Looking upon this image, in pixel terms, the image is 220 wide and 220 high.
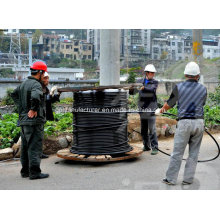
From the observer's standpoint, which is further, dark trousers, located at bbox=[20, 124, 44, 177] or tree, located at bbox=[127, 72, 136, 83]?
tree, located at bbox=[127, 72, 136, 83]

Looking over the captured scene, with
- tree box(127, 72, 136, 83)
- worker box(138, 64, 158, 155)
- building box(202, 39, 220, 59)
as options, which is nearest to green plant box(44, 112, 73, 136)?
worker box(138, 64, 158, 155)

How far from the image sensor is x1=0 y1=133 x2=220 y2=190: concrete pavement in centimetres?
549

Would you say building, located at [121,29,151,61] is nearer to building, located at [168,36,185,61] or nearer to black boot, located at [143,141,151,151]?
building, located at [168,36,185,61]

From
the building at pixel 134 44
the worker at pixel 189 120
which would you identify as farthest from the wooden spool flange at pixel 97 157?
the building at pixel 134 44

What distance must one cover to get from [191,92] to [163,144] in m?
3.63

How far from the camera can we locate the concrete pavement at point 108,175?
5.49m

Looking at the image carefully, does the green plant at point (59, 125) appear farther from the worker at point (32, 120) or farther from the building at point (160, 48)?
the building at point (160, 48)

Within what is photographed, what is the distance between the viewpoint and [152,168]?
6578 mm

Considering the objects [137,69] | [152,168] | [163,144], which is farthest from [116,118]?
[137,69]

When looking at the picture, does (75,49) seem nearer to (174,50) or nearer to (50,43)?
(50,43)

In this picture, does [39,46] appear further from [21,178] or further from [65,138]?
[21,178]

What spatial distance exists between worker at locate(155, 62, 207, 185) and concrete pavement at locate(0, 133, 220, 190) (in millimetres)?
273

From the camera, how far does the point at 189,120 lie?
5.41 meters

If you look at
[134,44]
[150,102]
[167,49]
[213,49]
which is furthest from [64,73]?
[150,102]
